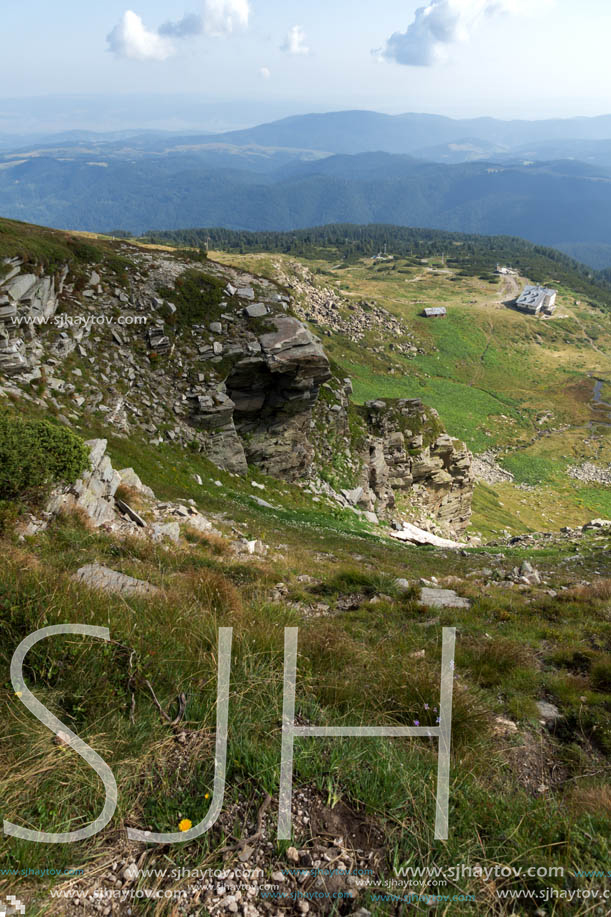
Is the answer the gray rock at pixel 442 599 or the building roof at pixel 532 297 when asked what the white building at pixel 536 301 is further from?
the gray rock at pixel 442 599

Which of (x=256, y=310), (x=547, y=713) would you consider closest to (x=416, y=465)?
(x=256, y=310)

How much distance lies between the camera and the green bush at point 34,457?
8781mm

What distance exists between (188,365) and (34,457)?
14481 millimetres

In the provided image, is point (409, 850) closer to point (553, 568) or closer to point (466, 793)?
point (466, 793)

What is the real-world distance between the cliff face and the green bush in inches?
273

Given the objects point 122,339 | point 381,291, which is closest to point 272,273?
point 381,291

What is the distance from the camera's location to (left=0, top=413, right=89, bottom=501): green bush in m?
8.78

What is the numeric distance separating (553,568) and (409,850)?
1649cm

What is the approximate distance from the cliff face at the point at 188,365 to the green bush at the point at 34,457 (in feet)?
22.8

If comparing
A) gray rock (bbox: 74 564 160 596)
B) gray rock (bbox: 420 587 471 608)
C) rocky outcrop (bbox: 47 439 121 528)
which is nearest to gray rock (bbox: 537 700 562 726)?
gray rock (bbox: 420 587 471 608)

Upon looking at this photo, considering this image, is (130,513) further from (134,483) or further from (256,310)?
(256,310)

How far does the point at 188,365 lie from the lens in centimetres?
2291

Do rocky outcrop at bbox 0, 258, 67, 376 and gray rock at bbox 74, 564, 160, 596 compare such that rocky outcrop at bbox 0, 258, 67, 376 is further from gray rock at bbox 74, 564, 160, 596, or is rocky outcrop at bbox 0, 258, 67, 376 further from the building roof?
the building roof

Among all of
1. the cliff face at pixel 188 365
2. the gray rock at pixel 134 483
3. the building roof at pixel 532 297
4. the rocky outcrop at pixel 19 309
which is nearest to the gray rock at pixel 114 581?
the gray rock at pixel 134 483
